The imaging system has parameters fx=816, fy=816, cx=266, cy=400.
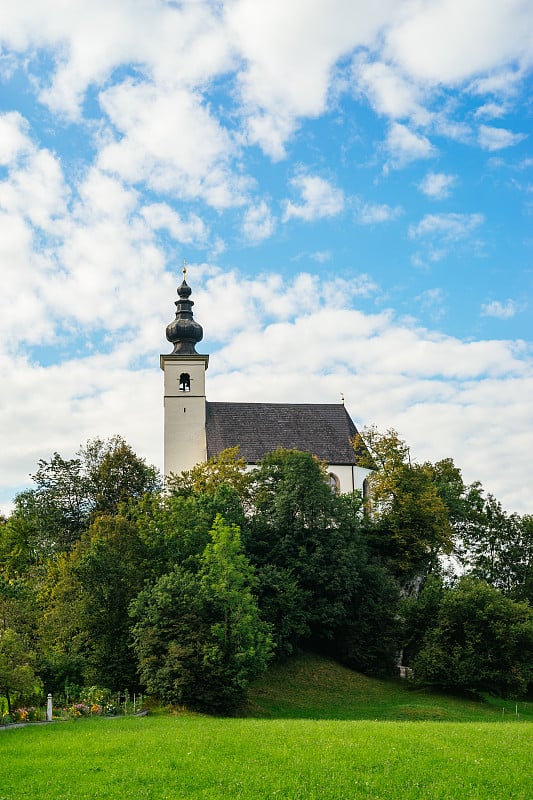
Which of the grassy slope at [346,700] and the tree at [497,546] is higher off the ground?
the tree at [497,546]

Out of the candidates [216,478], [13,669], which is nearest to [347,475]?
[216,478]

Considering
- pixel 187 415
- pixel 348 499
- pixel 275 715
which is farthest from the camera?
pixel 187 415

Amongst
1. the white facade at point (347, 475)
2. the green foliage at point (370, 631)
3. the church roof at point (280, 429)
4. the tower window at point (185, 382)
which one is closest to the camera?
the green foliage at point (370, 631)

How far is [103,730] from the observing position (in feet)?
64.2

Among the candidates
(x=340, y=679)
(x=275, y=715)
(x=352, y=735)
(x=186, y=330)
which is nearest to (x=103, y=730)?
(x=352, y=735)

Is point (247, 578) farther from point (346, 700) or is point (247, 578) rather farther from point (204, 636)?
point (346, 700)

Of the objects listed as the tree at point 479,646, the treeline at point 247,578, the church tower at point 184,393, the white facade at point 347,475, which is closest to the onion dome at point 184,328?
the church tower at point 184,393

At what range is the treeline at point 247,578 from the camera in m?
27.5

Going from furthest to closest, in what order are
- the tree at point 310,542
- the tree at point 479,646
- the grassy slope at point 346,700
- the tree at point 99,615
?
the tree at point 310,542, the tree at point 479,646, the grassy slope at point 346,700, the tree at point 99,615

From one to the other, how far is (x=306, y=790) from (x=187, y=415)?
42.5 m

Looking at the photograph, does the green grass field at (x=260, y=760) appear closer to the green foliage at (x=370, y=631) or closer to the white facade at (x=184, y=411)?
the green foliage at (x=370, y=631)

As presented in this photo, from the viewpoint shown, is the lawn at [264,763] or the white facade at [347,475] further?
the white facade at [347,475]

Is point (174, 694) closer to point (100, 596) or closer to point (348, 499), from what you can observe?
point (100, 596)

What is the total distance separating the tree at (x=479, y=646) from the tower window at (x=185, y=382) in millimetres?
23600
